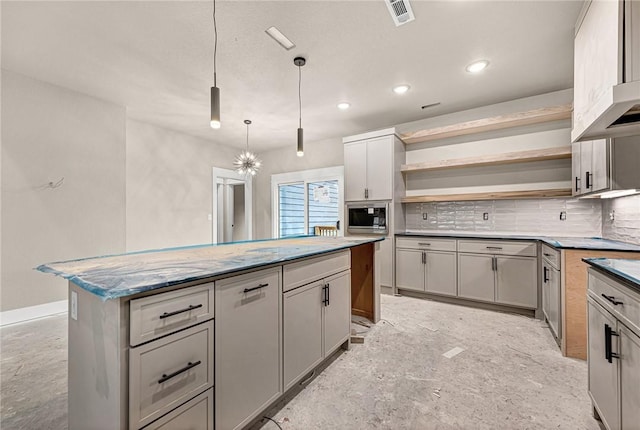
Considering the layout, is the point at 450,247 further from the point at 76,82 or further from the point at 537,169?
the point at 76,82

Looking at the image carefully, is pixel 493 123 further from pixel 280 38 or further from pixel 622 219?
pixel 280 38

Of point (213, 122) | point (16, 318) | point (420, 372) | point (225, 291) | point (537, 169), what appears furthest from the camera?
point (537, 169)

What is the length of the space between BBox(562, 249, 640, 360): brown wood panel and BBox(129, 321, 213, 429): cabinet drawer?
8.96 feet

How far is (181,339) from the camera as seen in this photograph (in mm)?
1156

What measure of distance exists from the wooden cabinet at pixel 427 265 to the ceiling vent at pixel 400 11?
2.61 meters

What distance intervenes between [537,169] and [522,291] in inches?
63.0

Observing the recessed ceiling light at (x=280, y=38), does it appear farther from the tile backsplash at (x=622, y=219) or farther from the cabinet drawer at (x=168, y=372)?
the tile backsplash at (x=622, y=219)

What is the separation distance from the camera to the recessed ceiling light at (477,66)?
2861mm

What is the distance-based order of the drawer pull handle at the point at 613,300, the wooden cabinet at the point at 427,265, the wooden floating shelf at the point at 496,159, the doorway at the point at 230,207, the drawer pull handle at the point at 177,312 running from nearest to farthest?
the drawer pull handle at the point at 177,312 < the drawer pull handle at the point at 613,300 < the wooden floating shelf at the point at 496,159 < the wooden cabinet at the point at 427,265 < the doorway at the point at 230,207

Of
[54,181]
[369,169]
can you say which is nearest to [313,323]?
[369,169]

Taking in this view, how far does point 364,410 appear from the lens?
1.70 m

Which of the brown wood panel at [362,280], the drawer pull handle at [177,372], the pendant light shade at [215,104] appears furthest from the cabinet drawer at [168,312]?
the brown wood panel at [362,280]

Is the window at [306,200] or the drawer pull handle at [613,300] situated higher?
the window at [306,200]

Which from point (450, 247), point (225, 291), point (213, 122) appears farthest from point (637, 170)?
point (213, 122)
